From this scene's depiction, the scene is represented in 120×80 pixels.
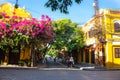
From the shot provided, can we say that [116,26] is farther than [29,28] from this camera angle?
Yes

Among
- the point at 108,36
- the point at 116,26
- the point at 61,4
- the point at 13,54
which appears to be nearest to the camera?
the point at 61,4

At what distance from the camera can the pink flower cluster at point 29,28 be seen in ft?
99.1

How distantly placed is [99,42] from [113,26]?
2658 millimetres

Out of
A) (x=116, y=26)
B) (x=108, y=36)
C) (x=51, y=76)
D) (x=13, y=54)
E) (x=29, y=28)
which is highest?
(x=116, y=26)

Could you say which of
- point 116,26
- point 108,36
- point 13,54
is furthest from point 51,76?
point 116,26

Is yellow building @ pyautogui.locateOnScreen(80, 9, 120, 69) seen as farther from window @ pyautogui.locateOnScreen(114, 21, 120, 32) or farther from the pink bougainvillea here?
the pink bougainvillea

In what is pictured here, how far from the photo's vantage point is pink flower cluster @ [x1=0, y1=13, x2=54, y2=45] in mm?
30219

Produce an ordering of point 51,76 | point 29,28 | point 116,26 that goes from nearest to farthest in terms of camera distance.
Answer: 1. point 51,76
2. point 29,28
3. point 116,26

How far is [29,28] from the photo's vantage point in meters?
30.3

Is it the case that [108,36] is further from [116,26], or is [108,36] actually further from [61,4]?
[61,4]

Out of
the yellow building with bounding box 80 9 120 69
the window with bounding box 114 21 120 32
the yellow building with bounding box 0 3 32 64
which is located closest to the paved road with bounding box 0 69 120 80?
the yellow building with bounding box 0 3 32 64

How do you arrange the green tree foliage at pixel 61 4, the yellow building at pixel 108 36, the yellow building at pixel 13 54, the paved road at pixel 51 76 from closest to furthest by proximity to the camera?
the green tree foliage at pixel 61 4
the paved road at pixel 51 76
the yellow building at pixel 13 54
the yellow building at pixel 108 36

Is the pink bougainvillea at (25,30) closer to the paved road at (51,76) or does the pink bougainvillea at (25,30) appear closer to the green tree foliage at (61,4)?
the paved road at (51,76)

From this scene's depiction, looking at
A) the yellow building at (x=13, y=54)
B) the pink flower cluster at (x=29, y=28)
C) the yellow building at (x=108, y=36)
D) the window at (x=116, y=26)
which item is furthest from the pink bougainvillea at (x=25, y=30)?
the window at (x=116, y=26)
